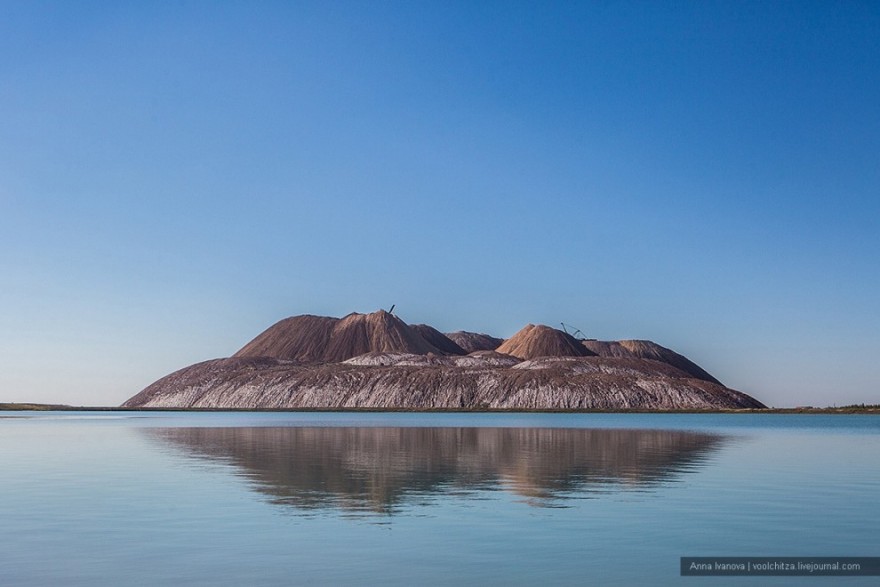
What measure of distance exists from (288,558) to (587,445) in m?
51.6

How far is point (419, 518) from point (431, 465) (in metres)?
20.9

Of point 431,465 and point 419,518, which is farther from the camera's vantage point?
point 431,465

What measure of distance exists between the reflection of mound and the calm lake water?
0.21 metres

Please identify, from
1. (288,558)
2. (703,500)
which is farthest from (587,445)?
(288,558)

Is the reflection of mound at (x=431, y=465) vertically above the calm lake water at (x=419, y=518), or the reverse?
the reflection of mound at (x=431, y=465)

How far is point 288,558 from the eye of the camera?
21438 mm

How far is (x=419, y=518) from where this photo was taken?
91.3ft

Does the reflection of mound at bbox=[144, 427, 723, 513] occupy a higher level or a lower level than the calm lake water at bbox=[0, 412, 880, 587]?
Result: higher

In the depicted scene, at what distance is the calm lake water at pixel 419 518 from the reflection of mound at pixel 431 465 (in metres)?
0.21

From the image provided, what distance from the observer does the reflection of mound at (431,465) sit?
116 ft

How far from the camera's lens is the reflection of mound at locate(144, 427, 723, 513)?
3522 centimetres

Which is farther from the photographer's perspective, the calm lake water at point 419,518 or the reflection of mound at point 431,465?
the reflection of mound at point 431,465

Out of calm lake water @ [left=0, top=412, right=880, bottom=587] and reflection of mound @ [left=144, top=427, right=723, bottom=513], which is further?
reflection of mound @ [left=144, top=427, right=723, bottom=513]

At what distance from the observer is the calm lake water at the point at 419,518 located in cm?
2031
